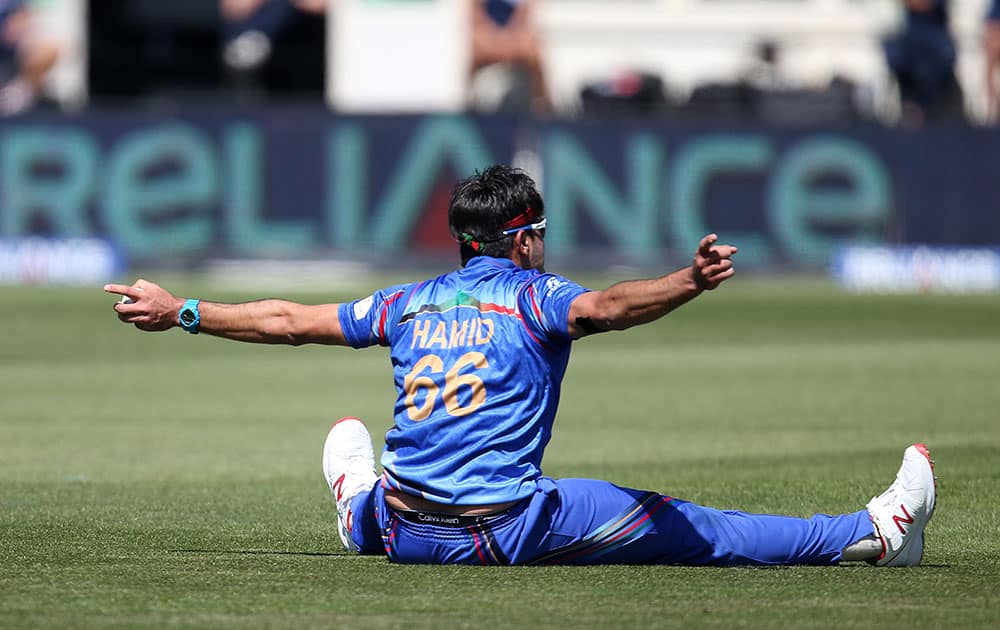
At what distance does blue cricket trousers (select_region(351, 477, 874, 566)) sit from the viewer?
24.6ft

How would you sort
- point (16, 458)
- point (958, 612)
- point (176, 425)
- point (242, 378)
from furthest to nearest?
point (242, 378) < point (176, 425) < point (16, 458) < point (958, 612)

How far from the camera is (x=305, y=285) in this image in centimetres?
3066

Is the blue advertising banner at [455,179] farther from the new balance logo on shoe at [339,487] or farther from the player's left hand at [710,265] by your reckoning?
the player's left hand at [710,265]

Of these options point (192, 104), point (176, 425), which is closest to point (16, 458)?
point (176, 425)

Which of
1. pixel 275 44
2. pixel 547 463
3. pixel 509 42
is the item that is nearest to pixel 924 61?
pixel 509 42

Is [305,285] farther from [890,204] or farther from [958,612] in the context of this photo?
[958,612]

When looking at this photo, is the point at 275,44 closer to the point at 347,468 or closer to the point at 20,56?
the point at 20,56

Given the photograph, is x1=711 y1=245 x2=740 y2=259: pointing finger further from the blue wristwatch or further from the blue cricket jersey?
the blue wristwatch

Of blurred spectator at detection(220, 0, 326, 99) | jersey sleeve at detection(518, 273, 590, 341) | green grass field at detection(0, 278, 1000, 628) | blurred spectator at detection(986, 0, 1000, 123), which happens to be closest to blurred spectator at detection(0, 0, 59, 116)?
blurred spectator at detection(220, 0, 326, 99)

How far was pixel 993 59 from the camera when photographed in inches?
1735

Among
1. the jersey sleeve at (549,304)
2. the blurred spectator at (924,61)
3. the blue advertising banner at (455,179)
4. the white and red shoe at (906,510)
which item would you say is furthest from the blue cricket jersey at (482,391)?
the blurred spectator at (924,61)

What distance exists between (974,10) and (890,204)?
17.5 m

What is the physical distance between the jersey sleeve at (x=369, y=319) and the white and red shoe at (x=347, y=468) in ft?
2.26

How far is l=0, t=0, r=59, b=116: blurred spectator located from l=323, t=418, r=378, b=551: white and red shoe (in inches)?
1319
